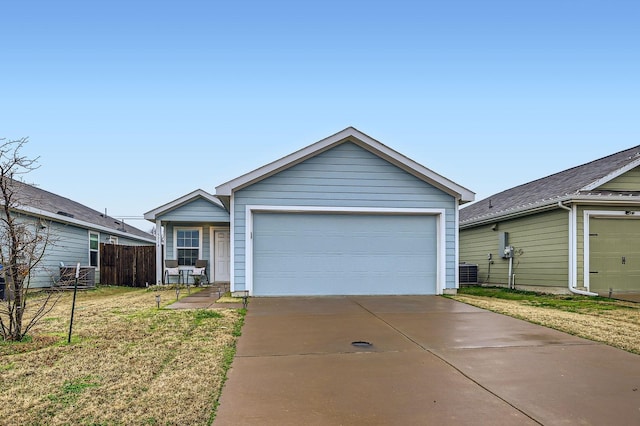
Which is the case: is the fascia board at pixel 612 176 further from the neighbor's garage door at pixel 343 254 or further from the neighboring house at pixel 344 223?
the neighbor's garage door at pixel 343 254

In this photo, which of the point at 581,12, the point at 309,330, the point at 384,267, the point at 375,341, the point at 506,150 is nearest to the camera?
the point at 375,341

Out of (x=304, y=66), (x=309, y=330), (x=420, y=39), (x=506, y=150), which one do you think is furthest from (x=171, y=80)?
(x=506, y=150)

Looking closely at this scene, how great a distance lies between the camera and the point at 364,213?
10398mm

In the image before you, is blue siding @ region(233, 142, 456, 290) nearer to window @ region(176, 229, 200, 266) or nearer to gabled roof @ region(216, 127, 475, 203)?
gabled roof @ region(216, 127, 475, 203)

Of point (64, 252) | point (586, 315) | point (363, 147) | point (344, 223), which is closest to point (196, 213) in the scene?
point (64, 252)

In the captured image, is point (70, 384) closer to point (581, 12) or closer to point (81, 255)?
point (81, 255)

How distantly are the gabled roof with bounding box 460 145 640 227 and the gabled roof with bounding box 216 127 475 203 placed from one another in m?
2.88

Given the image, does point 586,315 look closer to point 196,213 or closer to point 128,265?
point 196,213

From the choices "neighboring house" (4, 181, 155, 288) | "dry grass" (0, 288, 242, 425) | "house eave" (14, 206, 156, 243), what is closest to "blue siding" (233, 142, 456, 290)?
"dry grass" (0, 288, 242, 425)

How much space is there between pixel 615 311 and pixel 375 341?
19.2 ft

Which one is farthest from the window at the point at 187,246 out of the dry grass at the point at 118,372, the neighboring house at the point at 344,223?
the dry grass at the point at 118,372

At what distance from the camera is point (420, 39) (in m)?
13.6

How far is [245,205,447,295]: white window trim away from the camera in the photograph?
989 cm

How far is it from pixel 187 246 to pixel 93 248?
4.69m
